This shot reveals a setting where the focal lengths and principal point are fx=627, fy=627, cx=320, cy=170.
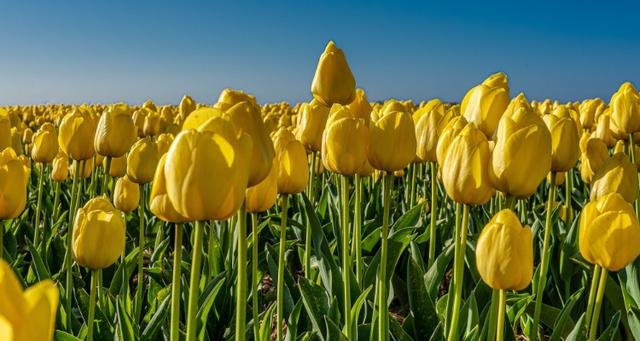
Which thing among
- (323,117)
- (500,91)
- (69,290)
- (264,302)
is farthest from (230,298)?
(500,91)

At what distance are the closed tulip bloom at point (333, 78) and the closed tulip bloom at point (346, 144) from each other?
2.63 feet

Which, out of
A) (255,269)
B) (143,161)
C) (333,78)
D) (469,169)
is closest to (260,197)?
(255,269)

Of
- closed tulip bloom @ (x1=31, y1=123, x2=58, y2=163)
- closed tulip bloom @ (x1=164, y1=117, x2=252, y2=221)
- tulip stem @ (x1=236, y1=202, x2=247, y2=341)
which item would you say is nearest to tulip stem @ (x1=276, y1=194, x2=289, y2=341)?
tulip stem @ (x1=236, y1=202, x2=247, y2=341)

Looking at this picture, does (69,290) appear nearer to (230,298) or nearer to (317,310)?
(230,298)

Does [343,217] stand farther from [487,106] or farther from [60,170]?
[60,170]

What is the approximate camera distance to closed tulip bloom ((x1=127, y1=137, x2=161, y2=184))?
2500 mm

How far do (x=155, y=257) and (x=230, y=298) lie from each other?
0.98m

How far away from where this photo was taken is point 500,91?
2283mm

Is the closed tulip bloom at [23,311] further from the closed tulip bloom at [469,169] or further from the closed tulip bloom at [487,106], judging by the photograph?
the closed tulip bloom at [487,106]

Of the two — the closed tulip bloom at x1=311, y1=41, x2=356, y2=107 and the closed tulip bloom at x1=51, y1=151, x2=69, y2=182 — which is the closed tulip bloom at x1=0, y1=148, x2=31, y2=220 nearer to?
the closed tulip bloom at x1=311, y1=41, x2=356, y2=107

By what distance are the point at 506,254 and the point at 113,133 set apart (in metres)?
1.80

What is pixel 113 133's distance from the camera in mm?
2617

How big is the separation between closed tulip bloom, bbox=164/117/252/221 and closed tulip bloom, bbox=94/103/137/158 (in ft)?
5.30

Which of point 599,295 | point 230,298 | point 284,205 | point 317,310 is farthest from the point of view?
point 230,298
